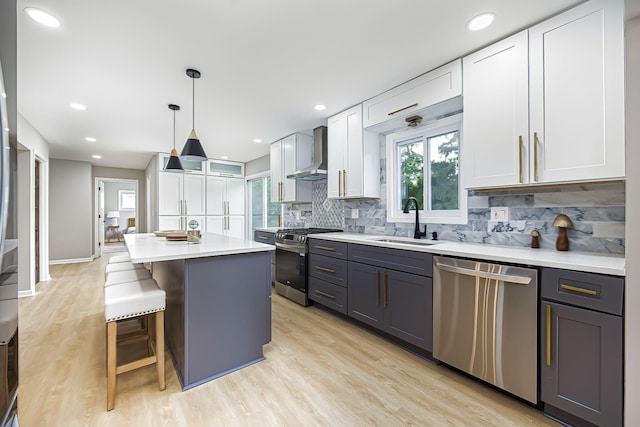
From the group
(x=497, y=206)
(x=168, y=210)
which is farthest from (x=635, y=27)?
(x=168, y=210)

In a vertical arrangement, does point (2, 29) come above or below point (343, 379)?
above

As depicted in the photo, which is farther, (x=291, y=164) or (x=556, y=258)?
(x=291, y=164)

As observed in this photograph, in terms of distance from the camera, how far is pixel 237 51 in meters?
2.13

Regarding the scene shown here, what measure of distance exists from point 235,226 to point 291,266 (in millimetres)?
3573

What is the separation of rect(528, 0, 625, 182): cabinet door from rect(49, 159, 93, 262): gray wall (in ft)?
26.7

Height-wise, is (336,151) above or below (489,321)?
above

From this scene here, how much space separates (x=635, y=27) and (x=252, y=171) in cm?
618

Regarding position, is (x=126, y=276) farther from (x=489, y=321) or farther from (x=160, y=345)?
(x=489, y=321)

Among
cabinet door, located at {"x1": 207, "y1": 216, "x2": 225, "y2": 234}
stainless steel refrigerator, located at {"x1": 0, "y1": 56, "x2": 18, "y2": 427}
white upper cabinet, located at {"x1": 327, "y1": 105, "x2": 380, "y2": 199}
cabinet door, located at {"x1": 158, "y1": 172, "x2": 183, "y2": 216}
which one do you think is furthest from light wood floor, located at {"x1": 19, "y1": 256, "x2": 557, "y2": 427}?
cabinet door, located at {"x1": 207, "y1": 216, "x2": 225, "y2": 234}

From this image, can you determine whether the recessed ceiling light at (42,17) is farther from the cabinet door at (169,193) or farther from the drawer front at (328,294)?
the cabinet door at (169,193)

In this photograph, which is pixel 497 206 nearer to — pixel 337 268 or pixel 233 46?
pixel 337 268

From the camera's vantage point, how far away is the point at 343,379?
191cm

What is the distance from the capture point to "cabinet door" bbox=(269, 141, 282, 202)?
178 inches

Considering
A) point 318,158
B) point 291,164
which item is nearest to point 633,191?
point 318,158
